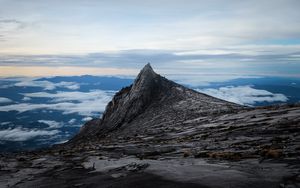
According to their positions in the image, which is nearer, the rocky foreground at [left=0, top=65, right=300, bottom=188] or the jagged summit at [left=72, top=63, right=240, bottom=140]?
the rocky foreground at [left=0, top=65, right=300, bottom=188]

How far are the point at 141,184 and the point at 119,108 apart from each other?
60374 millimetres

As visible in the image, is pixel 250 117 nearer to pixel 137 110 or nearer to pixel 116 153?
pixel 116 153

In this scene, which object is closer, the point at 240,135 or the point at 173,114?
the point at 240,135

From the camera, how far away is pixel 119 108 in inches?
2908

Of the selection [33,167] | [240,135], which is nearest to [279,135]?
[240,135]

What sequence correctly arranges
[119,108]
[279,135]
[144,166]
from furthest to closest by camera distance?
1. [119,108]
2. [279,135]
3. [144,166]

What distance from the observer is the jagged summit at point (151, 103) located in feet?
192

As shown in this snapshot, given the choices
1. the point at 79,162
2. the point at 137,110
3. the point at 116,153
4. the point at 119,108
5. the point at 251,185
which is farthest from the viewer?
the point at 119,108

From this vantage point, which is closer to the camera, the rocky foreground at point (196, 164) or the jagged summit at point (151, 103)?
the rocky foreground at point (196, 164)

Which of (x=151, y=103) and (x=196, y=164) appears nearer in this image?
(x=196, y=164)

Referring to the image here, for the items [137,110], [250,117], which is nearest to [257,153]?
[250,117]

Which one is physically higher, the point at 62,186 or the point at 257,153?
the point at 257,153

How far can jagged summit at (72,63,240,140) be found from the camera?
58516 mm

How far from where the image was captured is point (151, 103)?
229 feet
